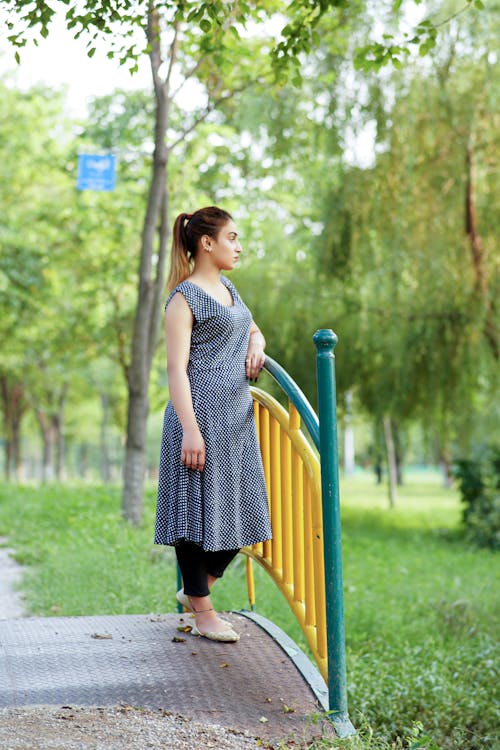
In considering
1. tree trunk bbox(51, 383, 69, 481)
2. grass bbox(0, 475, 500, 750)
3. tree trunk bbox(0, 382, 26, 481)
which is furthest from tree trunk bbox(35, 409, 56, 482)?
grass bbox(0, 475, 500, 750)

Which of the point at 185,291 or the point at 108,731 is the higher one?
the point at 185,291

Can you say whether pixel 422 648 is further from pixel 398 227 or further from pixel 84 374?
pixel 84 374

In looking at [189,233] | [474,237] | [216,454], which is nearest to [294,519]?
[216,454]

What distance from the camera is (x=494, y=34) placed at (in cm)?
970

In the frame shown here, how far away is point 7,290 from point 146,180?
3592 mm

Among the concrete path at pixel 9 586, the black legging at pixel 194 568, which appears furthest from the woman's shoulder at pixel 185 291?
the concrete path at pixel 9 586

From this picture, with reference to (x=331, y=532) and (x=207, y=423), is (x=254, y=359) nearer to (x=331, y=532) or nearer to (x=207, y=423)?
(x=207, y=423)

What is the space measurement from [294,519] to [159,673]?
0.74 metres

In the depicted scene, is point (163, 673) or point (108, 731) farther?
point (163, 673)

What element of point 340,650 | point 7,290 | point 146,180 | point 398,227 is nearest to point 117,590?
point 340,650

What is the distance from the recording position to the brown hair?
3.50 metres

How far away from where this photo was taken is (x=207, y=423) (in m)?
3.30

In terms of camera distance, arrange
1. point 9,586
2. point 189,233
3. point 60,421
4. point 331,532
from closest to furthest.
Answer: point 331,532, point 189,233, point 9,586, point 60,421

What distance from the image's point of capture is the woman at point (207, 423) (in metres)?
3.24
